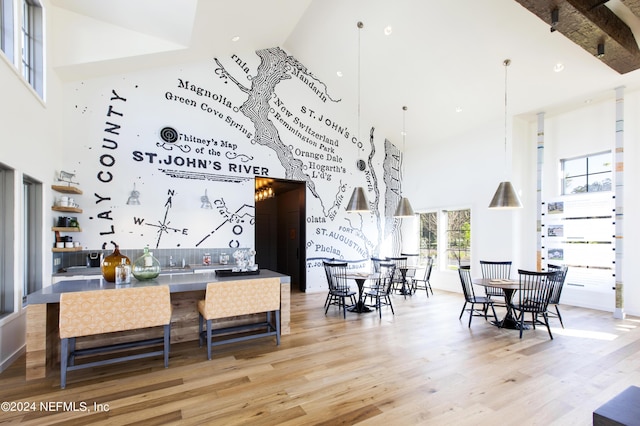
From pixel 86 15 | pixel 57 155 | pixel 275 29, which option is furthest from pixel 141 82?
pixel 275 29

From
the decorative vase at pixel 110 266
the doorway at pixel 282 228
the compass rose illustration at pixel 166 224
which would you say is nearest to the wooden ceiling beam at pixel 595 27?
the doorway at pixel 282 228

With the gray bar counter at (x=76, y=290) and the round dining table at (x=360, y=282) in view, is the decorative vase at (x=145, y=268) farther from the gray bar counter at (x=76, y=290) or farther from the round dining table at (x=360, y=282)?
the round dining table at (x=360, y=282)

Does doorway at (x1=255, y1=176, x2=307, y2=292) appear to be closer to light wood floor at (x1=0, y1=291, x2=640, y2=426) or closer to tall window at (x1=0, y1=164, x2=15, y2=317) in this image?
light wood floor at (x1=0, y1=291, x2=640, y2=426)

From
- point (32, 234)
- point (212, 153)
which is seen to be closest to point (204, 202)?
point (212, 153)

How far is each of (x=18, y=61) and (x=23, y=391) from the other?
140 inches

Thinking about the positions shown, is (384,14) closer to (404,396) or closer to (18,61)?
(18,61)

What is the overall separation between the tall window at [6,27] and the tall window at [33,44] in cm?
60

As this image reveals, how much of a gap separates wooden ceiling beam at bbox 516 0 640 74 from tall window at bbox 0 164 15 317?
6.08 metres

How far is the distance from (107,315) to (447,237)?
7.38 meters

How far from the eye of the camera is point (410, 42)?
5.64 m

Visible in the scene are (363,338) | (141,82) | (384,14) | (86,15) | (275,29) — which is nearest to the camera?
(363,338)

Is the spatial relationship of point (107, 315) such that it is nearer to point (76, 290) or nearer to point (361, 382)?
point (76, 290)

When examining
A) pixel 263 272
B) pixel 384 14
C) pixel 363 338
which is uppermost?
pixel 384 14

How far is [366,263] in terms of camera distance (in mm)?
8297
